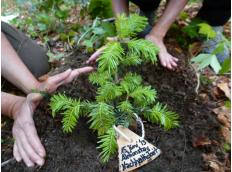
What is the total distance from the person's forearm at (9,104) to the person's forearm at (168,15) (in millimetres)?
871

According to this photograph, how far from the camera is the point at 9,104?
6.02ft

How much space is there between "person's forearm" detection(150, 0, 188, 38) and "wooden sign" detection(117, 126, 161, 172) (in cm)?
88

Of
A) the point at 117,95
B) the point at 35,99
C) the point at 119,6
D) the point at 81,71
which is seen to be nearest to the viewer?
the point at 117,95

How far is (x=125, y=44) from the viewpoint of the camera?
1.33 meters

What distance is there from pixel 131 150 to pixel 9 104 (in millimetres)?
755

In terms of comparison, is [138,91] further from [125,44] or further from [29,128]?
[29,128]

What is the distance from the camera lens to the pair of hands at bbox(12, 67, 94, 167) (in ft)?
5.02

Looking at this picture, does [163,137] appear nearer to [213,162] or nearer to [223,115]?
[213,162]

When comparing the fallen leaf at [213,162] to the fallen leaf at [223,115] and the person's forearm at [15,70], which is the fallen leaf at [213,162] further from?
the person's forearm at [15,70]

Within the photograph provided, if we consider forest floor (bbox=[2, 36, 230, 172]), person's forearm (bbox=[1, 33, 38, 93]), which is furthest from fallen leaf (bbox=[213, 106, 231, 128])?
person's forearm (bbox=[1, 33, 38, 93])

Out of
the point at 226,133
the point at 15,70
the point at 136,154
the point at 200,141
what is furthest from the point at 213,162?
the point at 15,70

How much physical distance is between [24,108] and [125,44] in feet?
2.10

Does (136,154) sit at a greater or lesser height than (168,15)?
lesser

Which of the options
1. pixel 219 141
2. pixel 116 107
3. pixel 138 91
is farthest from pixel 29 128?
pixel 219 141
